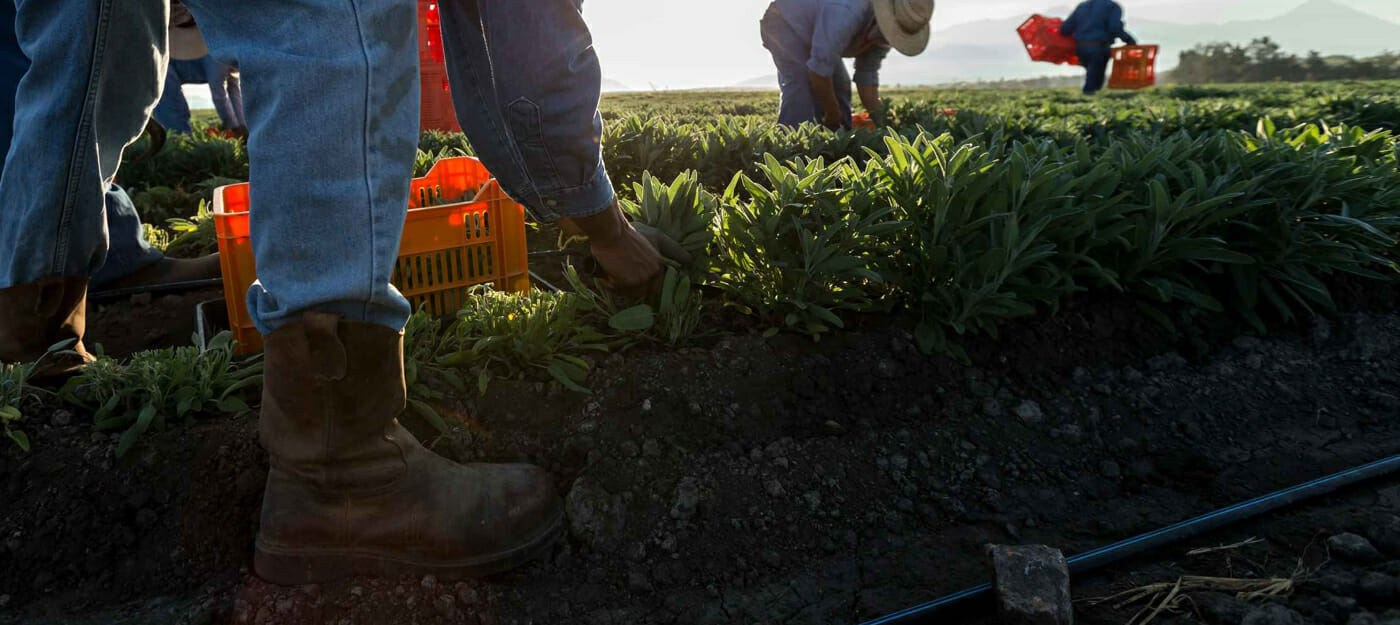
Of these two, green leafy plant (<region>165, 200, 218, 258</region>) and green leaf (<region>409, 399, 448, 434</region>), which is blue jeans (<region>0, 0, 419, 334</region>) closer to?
green leaf (<region>409, 399, 448, 434</region>)

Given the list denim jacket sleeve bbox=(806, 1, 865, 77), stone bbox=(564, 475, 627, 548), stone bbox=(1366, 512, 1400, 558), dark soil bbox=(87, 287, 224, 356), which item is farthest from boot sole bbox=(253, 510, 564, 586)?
denim jacket sleeve bbox=(806, 1, 865, 77)

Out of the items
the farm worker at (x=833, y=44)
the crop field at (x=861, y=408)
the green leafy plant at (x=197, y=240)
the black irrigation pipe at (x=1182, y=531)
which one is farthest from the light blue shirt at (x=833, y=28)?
the black irrigation pipe at (x=1182, y=531)

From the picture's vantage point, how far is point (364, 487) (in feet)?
5.24

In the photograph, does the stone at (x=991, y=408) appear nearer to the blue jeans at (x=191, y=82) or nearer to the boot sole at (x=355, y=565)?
the boot sole at (x=355, y=565)

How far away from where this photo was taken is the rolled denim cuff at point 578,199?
194cm

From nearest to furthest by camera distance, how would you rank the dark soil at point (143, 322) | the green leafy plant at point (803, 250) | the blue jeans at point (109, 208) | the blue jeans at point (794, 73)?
the green leafy plant at point (803, 250), the blue jeans at point (109, 208), the dark soil at point (143, 322), the blue jeans at point (794, 73)

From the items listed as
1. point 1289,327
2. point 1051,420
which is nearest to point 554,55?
point 1051,420

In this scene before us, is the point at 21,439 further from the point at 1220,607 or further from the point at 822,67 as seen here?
the point at 822,67

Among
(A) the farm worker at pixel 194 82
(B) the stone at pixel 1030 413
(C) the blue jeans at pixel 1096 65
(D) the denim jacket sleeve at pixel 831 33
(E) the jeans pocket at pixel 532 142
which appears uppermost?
(C) the blue jeans at pixel 1096 65

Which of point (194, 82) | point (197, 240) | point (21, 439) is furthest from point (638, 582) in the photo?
point (194, 82)

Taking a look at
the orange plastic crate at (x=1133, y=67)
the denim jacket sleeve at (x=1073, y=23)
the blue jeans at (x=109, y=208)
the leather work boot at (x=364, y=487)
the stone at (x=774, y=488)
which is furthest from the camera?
the denim jacket sleeve at (x=1073, y=23)

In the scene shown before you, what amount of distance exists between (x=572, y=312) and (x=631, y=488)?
51 cm

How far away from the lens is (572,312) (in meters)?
2.16

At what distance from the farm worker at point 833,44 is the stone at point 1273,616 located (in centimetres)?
519
